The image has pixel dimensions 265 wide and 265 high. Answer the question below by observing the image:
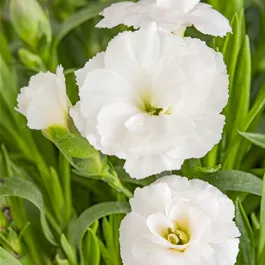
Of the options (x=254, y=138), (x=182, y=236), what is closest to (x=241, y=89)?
(x=254, y=138)

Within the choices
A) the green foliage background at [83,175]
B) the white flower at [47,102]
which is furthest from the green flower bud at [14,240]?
the white flower at [47,102]

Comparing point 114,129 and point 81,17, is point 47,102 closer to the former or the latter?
point 114,129

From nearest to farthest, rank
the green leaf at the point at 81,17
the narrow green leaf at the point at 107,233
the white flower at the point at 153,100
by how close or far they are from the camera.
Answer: the white flower at the point at 153,100, the narrow green leaf at the point at 107,233, the green leaf at the point at 81,17

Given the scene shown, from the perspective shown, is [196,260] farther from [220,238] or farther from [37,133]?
[37,133]

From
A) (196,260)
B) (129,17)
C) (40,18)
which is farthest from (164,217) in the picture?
(40,18)

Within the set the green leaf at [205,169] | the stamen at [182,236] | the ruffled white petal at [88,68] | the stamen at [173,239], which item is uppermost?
the ruffled white petal at [88,68]

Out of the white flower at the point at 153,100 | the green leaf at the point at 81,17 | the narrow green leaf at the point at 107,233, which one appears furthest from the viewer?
the green leaf at the point at 81,17

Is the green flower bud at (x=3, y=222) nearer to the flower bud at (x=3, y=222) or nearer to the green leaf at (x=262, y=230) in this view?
the flower bud at (x=3, y=222)
